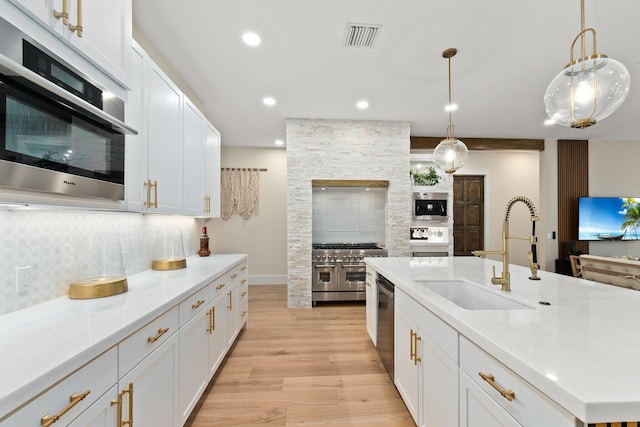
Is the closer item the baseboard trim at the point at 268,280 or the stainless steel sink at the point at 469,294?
the stainless steel sink at the point at 469,294

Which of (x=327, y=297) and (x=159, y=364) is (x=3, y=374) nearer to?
(x=159, y=364)

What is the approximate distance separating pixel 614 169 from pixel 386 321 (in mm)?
6561

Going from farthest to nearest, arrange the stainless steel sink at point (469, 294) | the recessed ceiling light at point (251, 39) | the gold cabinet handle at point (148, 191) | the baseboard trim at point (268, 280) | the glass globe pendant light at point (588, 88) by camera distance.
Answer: the baseboard trim at point (268, 280), the recessed ceiling light at point (251, 39), the gold cabinet handle at point (148, 191), the stainless steel sink at point (469, 294), the glass globe pendant light at point (588, 88)

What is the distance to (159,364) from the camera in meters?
1.31

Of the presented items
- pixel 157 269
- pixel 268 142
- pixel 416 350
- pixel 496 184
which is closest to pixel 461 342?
pixel 416 350

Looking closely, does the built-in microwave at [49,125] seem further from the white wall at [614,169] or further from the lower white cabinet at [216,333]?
the white wall at [614,169]

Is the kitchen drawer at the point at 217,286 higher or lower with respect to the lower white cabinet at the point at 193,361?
higher

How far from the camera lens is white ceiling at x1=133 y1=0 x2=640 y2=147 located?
2.10 metres

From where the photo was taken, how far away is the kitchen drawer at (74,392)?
2.23 ft

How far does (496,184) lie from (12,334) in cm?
766

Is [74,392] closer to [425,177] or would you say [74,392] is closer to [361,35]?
[361,35]

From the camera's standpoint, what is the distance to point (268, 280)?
18.9 feet

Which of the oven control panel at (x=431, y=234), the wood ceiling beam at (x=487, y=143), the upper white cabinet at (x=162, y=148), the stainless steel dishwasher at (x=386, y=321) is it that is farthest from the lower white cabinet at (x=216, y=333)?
the wood ceiling beam at (x=487, y=143)

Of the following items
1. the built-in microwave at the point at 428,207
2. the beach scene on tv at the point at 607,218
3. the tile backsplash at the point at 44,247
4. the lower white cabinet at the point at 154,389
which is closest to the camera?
the lower white cabinet at the point at 154,389
